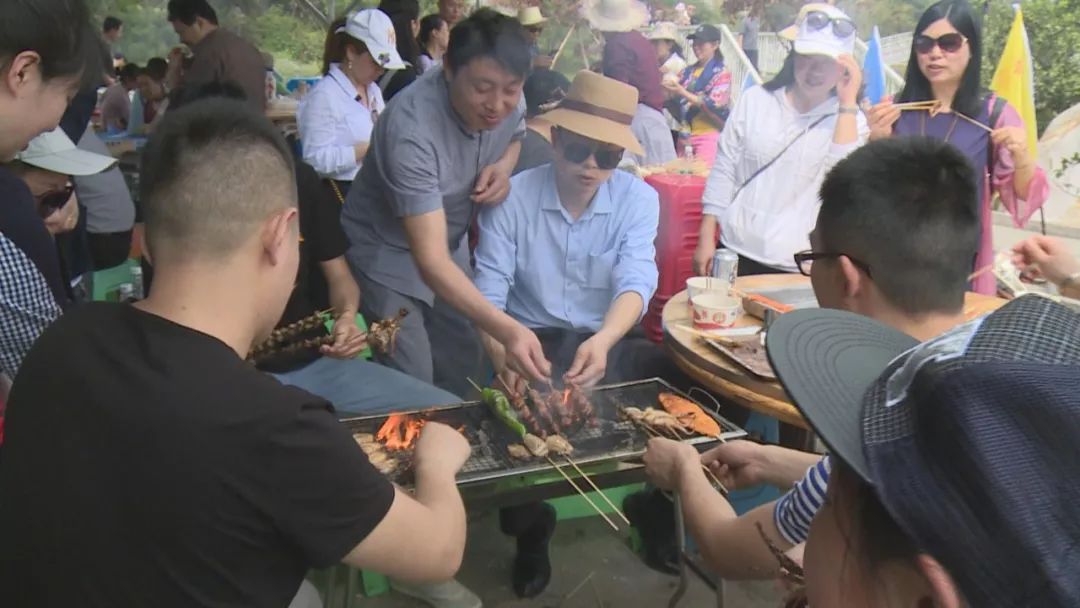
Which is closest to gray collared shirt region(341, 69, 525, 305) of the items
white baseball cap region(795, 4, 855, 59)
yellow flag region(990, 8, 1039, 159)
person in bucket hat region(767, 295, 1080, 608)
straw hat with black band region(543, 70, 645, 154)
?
straw hat with black band region(543, 70, 645, 154)

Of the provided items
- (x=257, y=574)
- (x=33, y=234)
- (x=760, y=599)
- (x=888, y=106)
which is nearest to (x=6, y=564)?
(x=257, y=574)

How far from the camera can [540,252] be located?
379cm

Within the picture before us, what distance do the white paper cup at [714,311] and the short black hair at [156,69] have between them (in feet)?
26.8

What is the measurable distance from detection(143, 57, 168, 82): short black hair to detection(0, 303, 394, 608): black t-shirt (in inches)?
348

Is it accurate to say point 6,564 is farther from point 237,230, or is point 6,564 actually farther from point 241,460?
point 237,230

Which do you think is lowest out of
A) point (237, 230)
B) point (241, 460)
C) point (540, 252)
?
point (540, 252)

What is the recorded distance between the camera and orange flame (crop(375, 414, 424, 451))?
264cm

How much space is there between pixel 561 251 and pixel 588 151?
20.0 inches

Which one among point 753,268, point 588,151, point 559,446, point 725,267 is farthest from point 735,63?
point 559,446

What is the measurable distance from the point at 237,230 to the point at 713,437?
1.76 metres

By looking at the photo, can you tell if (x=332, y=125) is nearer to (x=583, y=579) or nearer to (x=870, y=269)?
(x=583, y=579)

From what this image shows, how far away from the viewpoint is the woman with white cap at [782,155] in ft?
14.5

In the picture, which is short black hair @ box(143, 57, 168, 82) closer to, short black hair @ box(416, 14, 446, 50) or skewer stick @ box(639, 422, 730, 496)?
short black hair @ box(416, 14, 446, 50)

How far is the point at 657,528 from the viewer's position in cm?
389
